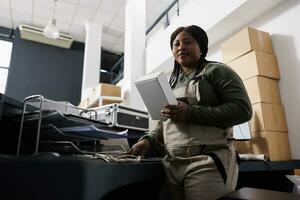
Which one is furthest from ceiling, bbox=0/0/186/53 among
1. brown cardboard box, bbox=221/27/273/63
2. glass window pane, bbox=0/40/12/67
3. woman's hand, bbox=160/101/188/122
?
woman's hand, bbox=160/101/188/122

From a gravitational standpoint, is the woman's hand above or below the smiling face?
below

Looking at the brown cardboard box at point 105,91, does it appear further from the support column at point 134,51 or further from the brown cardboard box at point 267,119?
the brown cardboard box at point 267,119

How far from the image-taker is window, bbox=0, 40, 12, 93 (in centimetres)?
510

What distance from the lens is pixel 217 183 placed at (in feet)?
2.71

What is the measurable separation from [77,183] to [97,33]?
483cm

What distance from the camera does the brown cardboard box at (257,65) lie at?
1987 millimetres

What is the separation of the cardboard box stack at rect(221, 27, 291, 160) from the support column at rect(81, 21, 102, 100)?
314 centimetres

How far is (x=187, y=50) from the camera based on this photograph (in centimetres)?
104

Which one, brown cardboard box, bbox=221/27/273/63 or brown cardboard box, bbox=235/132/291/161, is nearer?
brown cardboard box, bbox=235/132/291/161

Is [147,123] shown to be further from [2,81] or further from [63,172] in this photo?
[2,81]

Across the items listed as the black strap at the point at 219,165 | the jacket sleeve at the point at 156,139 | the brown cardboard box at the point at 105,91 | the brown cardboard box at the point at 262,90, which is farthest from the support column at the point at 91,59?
the black strap at the point at 219,165

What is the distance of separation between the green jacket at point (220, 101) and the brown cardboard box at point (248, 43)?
4.21ft

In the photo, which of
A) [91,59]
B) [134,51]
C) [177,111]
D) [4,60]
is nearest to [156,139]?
[177,111]

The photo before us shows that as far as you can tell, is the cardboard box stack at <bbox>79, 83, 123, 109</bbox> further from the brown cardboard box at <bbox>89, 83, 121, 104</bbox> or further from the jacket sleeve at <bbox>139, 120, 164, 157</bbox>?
the jacket sleeve at <bbox>139, 120, 164, 157</bbox>
